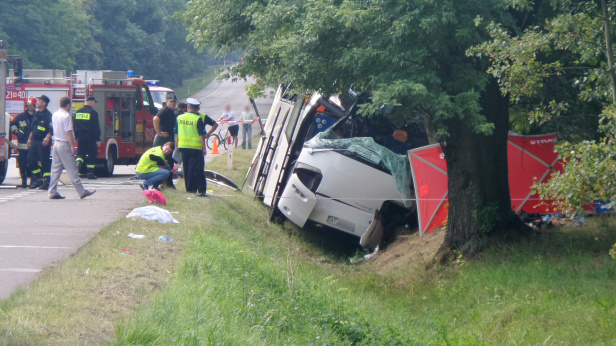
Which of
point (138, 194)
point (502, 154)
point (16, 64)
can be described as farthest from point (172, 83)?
point (502, 154)

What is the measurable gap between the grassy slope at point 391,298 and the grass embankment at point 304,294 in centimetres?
2

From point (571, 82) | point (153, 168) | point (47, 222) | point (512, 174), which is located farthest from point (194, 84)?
point (571, 82)

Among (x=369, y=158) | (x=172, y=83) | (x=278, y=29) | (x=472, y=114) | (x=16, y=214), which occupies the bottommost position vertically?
(x=172, y=83)

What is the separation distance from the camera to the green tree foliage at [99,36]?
5025 cm

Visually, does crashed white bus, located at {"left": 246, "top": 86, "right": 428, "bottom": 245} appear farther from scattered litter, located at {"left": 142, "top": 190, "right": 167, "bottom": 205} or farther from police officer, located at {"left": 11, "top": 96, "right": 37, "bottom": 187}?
police officer, located at {"left": 11, "top": 96, "right": 37, "bottom": 187}

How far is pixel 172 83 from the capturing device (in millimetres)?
69312

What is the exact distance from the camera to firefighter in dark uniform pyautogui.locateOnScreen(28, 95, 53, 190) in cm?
1477

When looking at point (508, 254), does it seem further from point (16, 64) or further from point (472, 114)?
point (16, 64)

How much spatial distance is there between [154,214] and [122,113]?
31.5ft

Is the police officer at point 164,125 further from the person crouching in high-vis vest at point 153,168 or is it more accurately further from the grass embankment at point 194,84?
the grass embankment at point 194,84

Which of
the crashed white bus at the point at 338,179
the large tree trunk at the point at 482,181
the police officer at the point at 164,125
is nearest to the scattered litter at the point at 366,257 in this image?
the crashed white bus at the point at 338,179

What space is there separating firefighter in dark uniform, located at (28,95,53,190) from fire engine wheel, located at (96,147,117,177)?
3201 mm

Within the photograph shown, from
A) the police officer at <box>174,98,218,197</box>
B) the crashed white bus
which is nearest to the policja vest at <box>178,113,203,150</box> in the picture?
the police officer at <box>174,98,218,197</box>

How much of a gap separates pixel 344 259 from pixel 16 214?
208 inches
